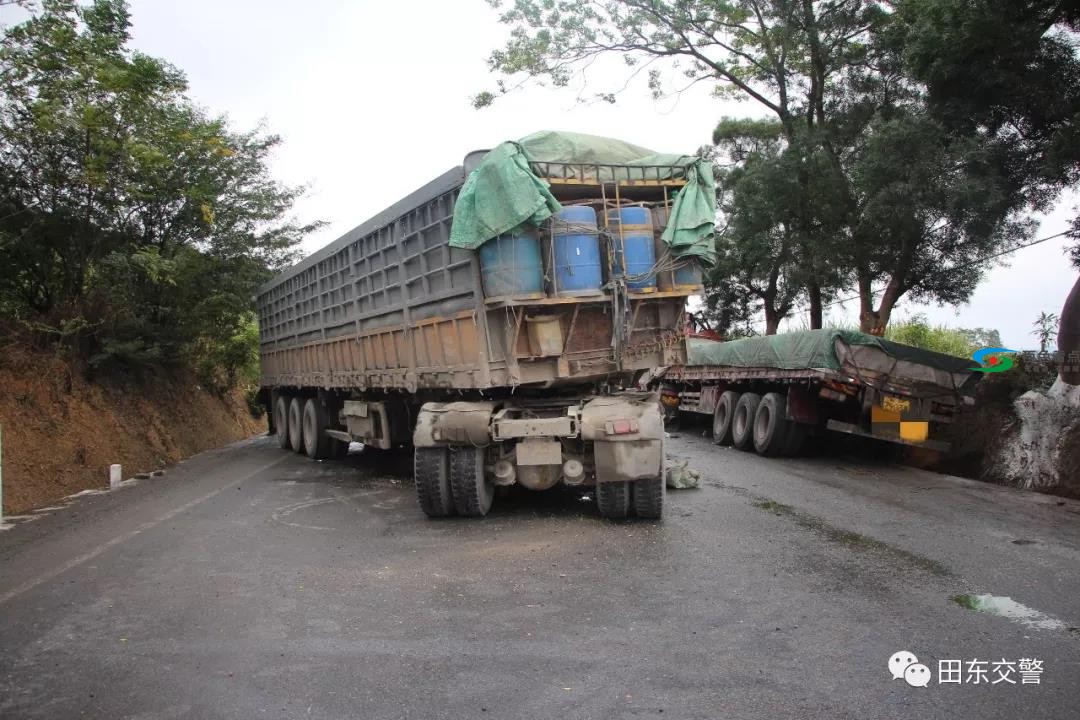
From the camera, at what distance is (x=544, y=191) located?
260 inches

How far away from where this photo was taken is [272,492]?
9.62 meters

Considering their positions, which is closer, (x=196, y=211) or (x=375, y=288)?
(x=375, y=288)

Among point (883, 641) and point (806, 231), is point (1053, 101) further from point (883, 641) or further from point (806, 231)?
point (883, 641)

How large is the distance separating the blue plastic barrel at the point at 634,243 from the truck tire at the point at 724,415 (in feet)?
24.7

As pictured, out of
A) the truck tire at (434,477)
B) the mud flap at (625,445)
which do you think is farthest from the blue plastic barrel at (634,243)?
the truck tire at (434,477)

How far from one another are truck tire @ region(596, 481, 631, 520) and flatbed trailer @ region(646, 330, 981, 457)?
1651mm

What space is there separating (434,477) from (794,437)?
7231 millimetres

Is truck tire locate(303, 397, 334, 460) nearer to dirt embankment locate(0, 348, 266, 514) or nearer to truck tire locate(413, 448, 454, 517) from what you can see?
dirt embankment locate(0, 348, 266, 514)

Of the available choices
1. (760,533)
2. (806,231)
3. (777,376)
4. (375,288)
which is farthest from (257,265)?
(760,533)

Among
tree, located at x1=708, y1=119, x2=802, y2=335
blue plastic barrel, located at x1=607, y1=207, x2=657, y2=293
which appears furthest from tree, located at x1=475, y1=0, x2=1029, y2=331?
blue plastic barrel, located at x1=607, y1=207, x2=657, y2=293

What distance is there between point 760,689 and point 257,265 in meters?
Answer: 15.8

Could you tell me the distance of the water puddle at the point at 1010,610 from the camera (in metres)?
4.23

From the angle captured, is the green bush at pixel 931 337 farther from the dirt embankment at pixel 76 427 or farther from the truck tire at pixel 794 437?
the dirt embankment at pixel 76 427

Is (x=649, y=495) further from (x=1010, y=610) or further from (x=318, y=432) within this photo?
(x=318, y=432)
